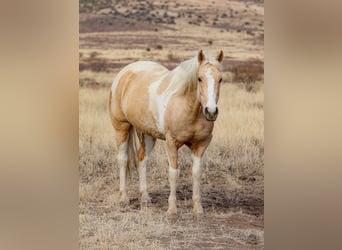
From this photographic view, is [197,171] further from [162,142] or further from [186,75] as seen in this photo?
[186,75]

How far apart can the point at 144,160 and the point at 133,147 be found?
12 cm

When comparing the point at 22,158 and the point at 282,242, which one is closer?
the point at 22,158

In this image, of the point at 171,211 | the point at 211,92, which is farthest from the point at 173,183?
the point at 211,92

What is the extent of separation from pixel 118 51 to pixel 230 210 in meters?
1.35

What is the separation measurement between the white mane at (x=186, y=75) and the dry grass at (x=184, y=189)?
292 mm

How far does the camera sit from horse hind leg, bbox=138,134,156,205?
4996 mm

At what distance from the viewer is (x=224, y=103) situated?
4938mm

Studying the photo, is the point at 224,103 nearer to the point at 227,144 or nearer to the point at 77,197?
the point at 227,144

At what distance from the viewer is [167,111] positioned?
4848mm

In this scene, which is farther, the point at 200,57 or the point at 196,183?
the point at 196,183

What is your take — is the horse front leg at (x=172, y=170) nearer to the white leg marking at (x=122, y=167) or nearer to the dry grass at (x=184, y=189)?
the dry grass at (x=184, y=189)

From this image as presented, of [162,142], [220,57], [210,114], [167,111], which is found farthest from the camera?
[162,142]

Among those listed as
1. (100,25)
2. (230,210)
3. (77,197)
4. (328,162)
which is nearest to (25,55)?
(100,25)

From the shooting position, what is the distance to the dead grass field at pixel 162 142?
16.1 feet
